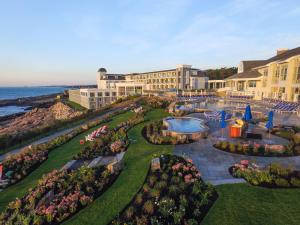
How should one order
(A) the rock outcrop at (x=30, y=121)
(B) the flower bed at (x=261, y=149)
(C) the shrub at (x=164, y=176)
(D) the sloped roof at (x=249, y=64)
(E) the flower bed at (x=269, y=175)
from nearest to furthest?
(E) the flower bed at (x=269, y=175) → (C) the shrub at (x=164, y=176) → (B) the flower bed at (x=261, y=149) → (A) the rock outcrop at (x=30, y=121) → (D) the sloped roof at (x=249, y=64)

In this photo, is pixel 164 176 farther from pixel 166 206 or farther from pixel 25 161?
pixel 25 161

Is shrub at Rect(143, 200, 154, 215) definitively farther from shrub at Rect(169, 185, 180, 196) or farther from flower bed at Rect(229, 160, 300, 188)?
flower bed at Rect(229, 160, 300, 188)

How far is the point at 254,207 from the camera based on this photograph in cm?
573

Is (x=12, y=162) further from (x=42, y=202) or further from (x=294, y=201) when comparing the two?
(x=294, y=201)

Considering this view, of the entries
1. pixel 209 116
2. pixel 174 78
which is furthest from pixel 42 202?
pixel 174 78

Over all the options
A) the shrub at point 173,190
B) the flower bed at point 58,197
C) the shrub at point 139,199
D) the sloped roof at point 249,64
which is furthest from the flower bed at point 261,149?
the sloped roof at point 249,64

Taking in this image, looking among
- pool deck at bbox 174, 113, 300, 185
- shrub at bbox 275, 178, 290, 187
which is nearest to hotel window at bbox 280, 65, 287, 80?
pool deck at bbox 174, 113, 300, 185

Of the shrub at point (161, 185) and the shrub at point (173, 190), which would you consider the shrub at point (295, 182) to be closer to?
the shrub at point (173, 190)

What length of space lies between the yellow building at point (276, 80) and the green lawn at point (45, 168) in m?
26.5

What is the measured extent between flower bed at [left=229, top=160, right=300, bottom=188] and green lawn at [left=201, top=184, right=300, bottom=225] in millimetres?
335

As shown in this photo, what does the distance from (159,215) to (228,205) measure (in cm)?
224

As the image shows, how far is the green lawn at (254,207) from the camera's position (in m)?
5.23

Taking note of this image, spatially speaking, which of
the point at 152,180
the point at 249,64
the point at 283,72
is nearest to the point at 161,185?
the point at 152,180

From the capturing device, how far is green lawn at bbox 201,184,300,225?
5.23m
